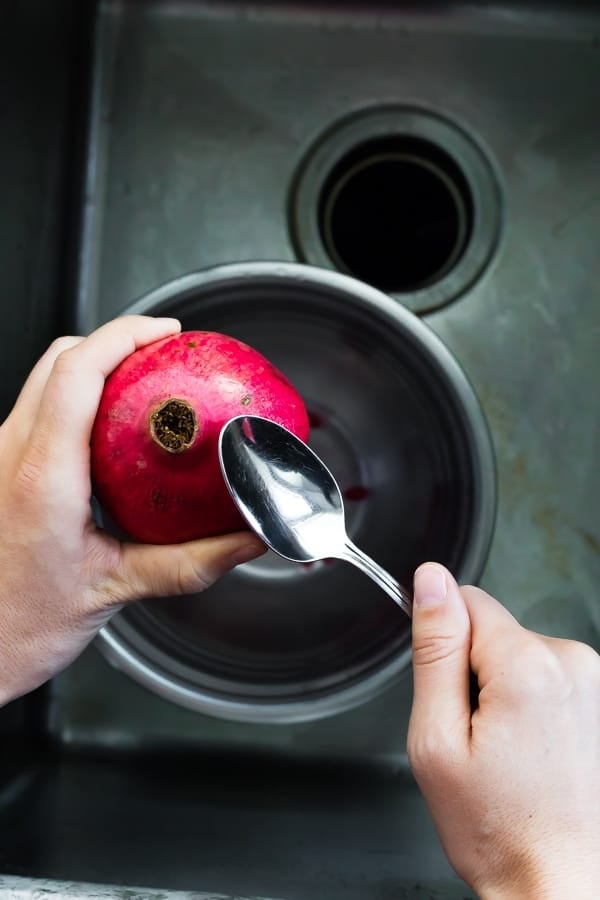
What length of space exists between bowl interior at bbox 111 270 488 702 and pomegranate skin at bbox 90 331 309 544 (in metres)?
0.18

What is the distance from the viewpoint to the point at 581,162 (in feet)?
3.00

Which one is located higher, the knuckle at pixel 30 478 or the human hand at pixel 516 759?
the knuckle at pixel 30 478

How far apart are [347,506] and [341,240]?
1.02 feet

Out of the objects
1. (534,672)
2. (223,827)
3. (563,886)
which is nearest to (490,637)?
(534,672)

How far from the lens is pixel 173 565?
562 mm

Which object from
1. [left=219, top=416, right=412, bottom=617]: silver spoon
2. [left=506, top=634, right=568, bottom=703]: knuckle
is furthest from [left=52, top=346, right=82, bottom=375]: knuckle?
[left=506, top=634, right=568, bottom=703]: knuckle

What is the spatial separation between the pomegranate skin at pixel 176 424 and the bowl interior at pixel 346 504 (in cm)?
18

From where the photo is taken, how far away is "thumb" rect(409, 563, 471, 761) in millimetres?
508

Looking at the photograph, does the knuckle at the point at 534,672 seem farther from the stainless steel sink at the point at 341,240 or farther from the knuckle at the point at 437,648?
the stainless steel sink at the point at 341,240

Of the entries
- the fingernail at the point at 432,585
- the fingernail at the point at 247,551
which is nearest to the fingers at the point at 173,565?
the fingernail at the point at 247,551

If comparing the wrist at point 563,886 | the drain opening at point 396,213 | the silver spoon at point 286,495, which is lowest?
the wrist at point 563,886

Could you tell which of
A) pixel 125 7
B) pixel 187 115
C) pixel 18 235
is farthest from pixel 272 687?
pixel 125 7

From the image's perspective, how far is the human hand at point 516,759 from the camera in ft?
1.63

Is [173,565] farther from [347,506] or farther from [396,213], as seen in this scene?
[396,213]
